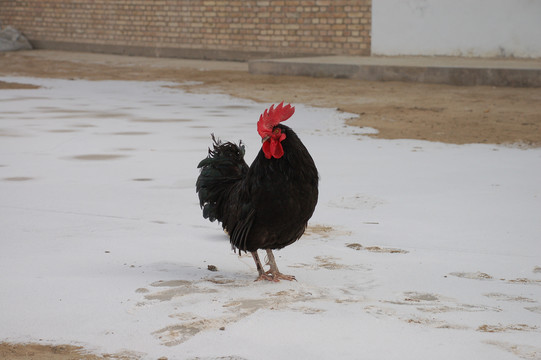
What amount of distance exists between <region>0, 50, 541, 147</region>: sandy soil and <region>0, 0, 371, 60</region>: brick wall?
1.09 m

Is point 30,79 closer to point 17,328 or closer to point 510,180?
point 510,180

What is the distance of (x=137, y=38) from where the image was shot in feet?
71.8

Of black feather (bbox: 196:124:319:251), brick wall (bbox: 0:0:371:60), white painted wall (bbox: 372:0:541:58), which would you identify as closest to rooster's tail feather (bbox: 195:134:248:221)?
black feather (bbox: 196:124:319:251)

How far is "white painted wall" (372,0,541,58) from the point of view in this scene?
15000mm

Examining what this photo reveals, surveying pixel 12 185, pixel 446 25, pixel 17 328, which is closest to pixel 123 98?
pixel 12 185

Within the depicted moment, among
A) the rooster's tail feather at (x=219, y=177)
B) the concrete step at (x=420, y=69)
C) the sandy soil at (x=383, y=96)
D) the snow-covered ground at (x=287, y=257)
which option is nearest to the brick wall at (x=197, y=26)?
the sandy soil at (x=383, y=96)

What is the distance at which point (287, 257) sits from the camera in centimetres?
436

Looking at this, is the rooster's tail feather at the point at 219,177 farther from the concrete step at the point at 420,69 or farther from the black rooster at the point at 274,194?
the concrete step at the point at 420,69

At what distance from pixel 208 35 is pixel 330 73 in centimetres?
637

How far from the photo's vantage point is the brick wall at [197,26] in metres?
17.6

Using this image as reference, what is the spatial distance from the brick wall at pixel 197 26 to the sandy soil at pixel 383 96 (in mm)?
1092

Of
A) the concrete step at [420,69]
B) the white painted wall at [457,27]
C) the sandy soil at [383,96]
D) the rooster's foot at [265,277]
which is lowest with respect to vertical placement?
the rooster's foot at [265,277]

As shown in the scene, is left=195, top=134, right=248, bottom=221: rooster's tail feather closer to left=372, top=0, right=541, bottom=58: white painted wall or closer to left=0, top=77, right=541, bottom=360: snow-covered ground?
left=0, top=77, right=541, bottom=360: snow-covered ground

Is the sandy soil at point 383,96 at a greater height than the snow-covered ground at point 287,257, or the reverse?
the sandy soil at point 383,96
